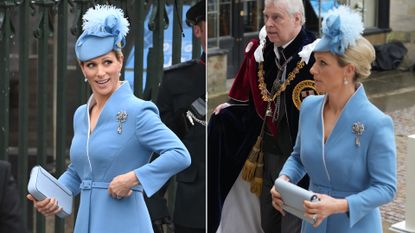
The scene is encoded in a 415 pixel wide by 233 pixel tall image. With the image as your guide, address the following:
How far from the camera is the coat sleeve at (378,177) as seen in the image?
2.95 m

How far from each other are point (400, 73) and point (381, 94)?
2821 millimetres

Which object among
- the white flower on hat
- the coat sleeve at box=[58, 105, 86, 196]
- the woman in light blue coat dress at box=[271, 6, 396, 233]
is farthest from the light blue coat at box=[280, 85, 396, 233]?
the coat sleeve at box=[58, 105, 86, 196]

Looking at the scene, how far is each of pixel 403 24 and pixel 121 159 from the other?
44.1ft

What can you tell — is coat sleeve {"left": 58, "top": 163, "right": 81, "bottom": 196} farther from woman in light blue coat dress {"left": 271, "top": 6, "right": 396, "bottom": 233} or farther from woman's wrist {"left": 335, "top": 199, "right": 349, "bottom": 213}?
woman's wrist {"left": 335, "top": 199, "right": 349, "bottom": 213}

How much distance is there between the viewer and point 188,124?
4156 millimetres

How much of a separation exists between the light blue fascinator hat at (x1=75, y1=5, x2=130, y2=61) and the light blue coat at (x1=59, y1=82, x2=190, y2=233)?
163 millimetres

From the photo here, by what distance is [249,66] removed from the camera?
4379 mm

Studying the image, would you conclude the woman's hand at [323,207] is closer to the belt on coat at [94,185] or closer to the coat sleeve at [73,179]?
the belt on coat at [94,185]

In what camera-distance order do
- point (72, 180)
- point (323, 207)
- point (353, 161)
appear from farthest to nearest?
point (72, 180)
point (353, 161)
point (323, 207)

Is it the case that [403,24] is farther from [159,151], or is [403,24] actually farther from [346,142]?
[159,151]

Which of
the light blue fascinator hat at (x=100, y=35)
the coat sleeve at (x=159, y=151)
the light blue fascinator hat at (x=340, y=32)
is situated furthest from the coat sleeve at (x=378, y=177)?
the light blue fascinator hat at (x=100, y=35)

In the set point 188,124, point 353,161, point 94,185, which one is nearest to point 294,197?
point 353,161

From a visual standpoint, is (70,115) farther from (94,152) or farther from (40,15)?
(94,152)

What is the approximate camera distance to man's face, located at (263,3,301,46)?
13.4 feet
